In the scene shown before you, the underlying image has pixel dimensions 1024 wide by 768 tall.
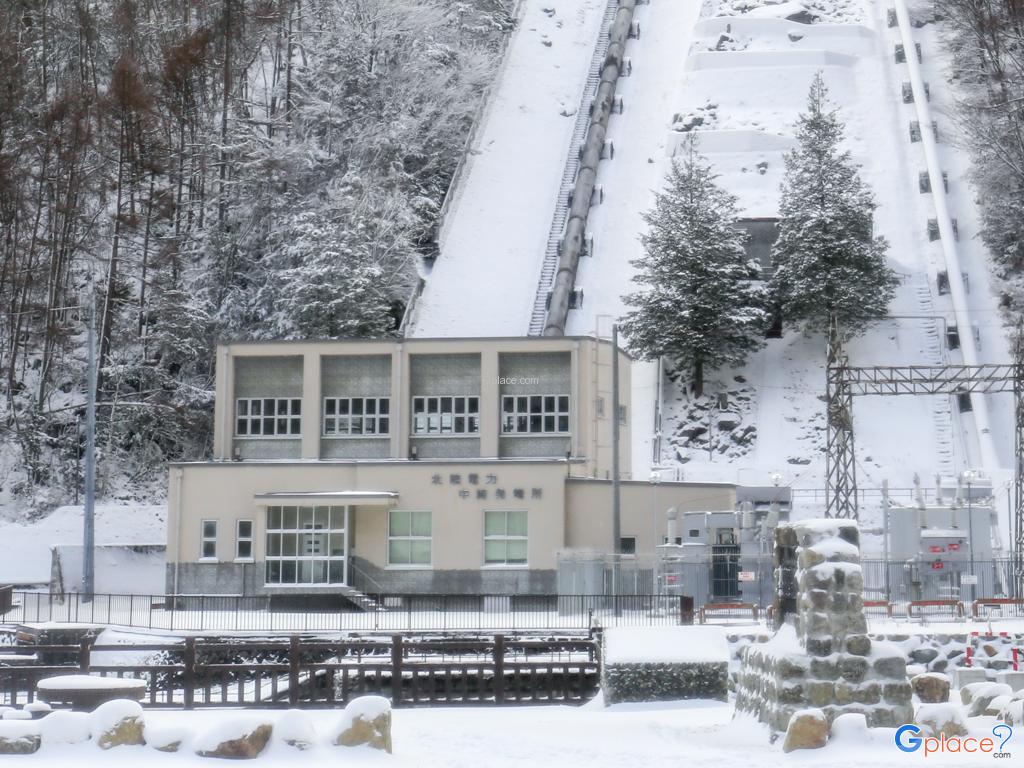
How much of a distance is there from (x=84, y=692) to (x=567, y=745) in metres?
6.13

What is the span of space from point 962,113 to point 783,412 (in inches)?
968

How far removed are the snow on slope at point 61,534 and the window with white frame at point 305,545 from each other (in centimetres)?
568

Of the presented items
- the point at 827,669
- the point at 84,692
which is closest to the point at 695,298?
the point at 84,692

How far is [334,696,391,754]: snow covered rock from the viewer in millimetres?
15258

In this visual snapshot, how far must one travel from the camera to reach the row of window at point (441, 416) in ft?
134

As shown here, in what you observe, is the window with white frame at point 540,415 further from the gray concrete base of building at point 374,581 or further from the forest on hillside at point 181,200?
the forest on hillside at point 181,200

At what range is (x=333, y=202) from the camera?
5681cm

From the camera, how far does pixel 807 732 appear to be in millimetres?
15516

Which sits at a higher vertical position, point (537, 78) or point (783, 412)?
point (537, 78)

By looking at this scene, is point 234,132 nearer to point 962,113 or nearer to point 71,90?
point 71,90

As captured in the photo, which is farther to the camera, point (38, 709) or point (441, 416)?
point (441, 416)

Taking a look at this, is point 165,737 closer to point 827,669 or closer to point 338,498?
point 827,669

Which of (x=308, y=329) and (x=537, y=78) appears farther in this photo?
(x=537, y=78)

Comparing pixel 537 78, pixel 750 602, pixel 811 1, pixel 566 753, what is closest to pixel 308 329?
pixel 750 602
